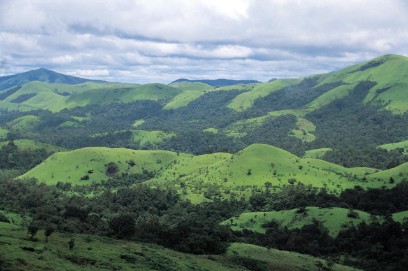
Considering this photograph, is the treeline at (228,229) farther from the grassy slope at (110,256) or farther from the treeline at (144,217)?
the grassy slope at (110,256)

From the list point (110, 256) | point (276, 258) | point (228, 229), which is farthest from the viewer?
point (228, 229)

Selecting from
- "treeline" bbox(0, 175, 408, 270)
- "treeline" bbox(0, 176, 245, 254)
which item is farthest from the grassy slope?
"treeline" bbox(0, 175, 408, 270)

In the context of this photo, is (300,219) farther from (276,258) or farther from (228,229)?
(276,258)

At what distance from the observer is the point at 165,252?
87.9 metres

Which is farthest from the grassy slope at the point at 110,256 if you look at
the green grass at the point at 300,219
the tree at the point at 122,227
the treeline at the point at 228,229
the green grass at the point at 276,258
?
the green grass at the point at 300,219

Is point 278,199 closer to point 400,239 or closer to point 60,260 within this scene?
point 400,239

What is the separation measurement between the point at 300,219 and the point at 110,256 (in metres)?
89.2

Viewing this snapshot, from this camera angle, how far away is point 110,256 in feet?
246

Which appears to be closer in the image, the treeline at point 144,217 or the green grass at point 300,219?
the treeline at point 144,217

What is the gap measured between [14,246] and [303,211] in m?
107

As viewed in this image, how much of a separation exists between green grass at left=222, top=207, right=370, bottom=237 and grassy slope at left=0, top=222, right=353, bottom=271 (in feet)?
136

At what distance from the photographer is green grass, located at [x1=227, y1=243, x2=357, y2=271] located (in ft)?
309

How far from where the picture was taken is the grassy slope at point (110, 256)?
6412 cm

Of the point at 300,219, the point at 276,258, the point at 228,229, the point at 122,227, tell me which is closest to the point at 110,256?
the point at 122,227
